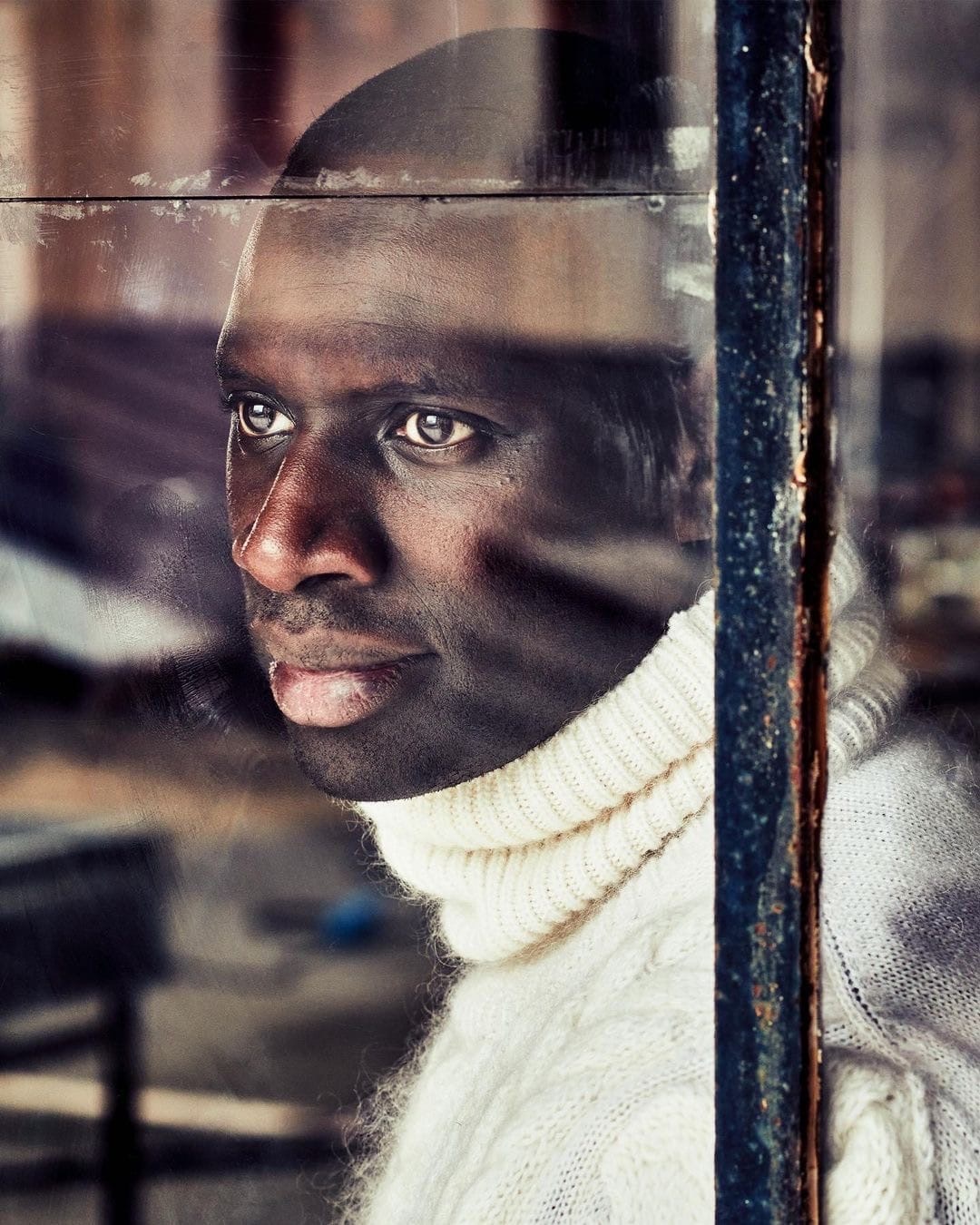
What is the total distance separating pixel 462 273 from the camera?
3.66ft

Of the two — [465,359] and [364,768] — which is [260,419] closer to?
[465,359]

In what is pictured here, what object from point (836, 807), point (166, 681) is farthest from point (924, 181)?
point (166, 681)

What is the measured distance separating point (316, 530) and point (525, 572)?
188 mm

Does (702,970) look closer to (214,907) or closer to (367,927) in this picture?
(367,927)

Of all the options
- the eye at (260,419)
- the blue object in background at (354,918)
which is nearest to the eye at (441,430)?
the eye at (260,419)

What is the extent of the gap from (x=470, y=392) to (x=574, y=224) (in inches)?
6.6

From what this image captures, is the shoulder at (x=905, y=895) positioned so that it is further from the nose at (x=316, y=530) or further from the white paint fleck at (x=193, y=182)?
the white paint fleck at (x=193, y=182)

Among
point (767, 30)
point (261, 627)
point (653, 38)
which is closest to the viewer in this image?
point (767, 30)

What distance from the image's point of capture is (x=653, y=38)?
106 centimetres

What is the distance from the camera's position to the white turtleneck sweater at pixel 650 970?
3.20ft

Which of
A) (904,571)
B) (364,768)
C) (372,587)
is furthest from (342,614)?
(904,571)

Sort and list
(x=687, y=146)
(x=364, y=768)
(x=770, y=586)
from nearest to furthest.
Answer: (x=770, y=586)
(x=687, y=146)
(x=364, y=768)

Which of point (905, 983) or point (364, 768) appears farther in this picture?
point (364, 768)

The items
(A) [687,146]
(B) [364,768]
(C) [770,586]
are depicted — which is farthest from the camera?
(B) [364,768]
